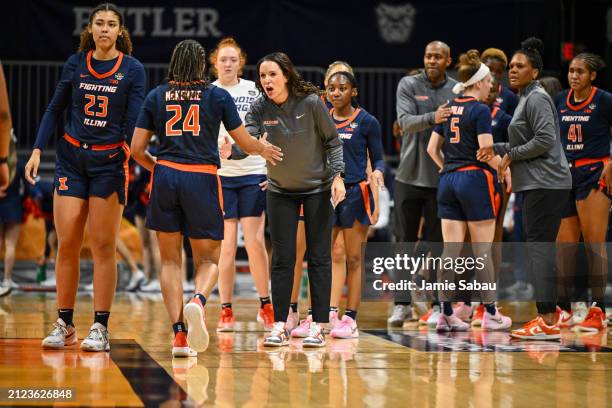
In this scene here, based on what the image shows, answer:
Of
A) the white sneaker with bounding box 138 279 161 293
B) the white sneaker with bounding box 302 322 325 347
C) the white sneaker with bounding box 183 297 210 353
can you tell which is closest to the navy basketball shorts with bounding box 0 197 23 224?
the white sneaker with bounding box 138 279 161 293

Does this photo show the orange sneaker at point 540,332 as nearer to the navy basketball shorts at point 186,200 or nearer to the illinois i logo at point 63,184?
the navy basketball shorts at point 186,200

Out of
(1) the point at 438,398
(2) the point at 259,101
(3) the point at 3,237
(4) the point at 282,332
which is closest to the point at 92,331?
(4) the point at 282,332

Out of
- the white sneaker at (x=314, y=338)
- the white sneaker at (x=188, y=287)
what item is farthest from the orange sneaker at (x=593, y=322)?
the white sneaker at (x=188, y=287)

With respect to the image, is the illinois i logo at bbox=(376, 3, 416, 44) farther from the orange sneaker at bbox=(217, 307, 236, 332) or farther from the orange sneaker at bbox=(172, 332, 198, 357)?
the orange sneaker at bbox=(172, 332, 198, 357)

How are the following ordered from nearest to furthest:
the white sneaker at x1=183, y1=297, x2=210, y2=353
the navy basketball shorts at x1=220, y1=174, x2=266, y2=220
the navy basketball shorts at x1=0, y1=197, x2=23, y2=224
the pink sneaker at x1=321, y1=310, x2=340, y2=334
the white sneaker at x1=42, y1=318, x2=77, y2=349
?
the white sneaker at x1=183, y1=297, x2=210, y2=353 → the white sneaker at x1=42, y1=318, x2=77, y2=349 → the pink sneaker at x1=321, y1=310, x2=340, y2=334 → the navy basketball shorts at x1=220, y1=174, x2=266, y2=220 → the navy basketball shorts at x1=0, y1=197, x2=23, y2=224

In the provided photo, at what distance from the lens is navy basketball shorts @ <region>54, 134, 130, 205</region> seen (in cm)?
574

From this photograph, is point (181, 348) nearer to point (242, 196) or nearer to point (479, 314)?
point (242, 196)

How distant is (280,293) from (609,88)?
8312 mm

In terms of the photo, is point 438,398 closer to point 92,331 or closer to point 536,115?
point 92,331

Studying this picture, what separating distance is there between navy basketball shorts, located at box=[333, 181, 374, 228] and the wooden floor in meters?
0.80

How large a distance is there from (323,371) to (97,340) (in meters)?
1.38

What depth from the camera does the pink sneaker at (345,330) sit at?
668 cm

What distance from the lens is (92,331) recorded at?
5.70 meters

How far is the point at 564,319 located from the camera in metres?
7.63
